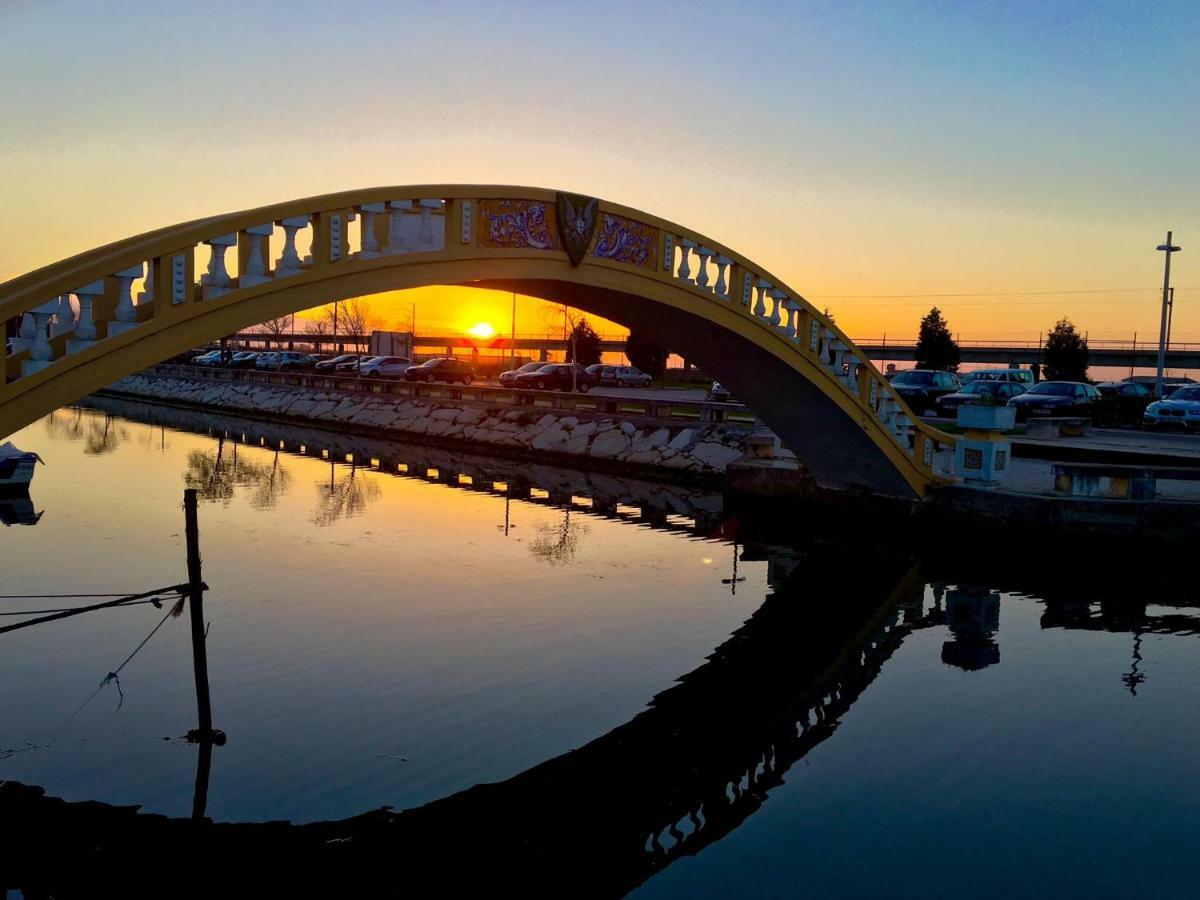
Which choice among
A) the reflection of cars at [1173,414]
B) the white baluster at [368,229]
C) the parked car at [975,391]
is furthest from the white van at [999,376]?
the white baluster at [368,229]

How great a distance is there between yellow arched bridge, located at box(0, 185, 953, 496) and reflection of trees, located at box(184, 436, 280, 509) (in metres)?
12.0

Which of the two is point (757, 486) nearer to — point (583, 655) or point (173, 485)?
point (583, 655)

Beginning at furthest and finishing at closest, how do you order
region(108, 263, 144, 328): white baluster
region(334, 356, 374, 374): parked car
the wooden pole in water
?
region(334, 356, 374, 374): parked car, the wooden pole in water, region(108, 263, 144, 328): white baluster

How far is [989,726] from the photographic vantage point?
12891mm

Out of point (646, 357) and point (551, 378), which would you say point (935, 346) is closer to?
point (646, 357)

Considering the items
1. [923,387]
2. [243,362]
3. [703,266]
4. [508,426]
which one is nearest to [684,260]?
[703,266]

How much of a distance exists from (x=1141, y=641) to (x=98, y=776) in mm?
13337

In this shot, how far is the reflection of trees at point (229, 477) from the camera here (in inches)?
1109

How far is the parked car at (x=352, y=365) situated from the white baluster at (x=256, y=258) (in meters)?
50.1

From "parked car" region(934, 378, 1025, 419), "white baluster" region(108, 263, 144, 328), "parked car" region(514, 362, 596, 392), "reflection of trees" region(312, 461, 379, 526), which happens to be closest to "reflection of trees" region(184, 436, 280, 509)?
"reflection of trees" region(312, 461, 379, 526)

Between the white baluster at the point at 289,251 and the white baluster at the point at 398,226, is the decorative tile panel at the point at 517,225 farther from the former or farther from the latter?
the white baluster at the point at 289,251

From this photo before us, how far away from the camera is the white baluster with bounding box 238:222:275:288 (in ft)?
40.1

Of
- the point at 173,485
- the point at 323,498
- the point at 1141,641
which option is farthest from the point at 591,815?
the point at 173,485

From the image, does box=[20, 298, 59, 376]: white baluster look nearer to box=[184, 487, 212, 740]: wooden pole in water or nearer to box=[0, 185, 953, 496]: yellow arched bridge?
box=[0, 185, 953, 496]: yellow arched bridge
